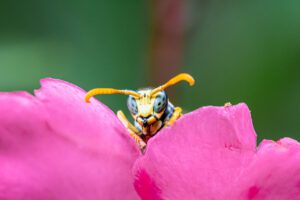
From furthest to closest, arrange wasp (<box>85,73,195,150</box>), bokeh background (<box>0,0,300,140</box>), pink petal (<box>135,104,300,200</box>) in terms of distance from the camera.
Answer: bokeh background (<box>0,0,300,140</box>) → wasp (<box>85,73,195,150</box>) → pink petal (<box>135,104,300,200</box>)

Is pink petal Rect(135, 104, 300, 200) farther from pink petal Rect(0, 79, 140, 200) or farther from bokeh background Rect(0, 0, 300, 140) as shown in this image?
bokeh background Rect(0, 0, 300, 140)

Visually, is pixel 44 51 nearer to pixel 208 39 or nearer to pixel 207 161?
pixel 208 39

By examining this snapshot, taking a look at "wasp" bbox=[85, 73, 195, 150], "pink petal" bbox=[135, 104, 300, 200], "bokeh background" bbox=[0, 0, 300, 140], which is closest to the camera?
"pink petal" bbox=[135, 104, 300, 200]

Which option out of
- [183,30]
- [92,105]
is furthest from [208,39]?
[92,105]

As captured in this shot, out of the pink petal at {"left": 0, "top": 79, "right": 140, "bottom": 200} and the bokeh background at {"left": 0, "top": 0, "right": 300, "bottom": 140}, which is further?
the bokeh background at {"left": 0, "top": 0, "right": 300, "bottom": 140}

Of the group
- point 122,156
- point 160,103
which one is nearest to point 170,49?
point 160,103

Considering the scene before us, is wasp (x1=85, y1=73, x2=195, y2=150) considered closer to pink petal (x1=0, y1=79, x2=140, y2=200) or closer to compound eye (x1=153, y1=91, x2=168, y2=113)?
compound eye (x1=153, y1=91, x2=168, y2=113)

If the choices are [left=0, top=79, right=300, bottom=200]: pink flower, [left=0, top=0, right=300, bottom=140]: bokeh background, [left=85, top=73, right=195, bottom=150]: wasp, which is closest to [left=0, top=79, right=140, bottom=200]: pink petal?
[left=0, top=79, right=300, bottom=200]: pink flower
